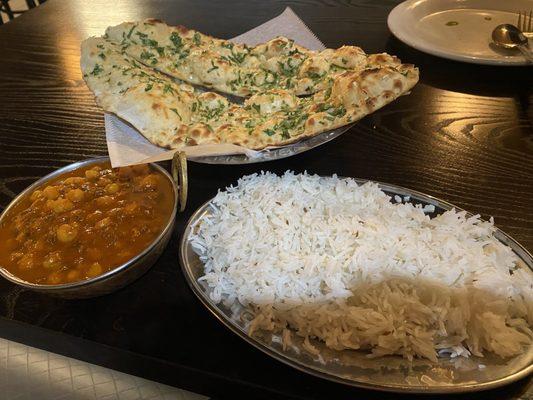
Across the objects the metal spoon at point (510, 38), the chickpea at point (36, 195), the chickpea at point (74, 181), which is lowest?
the chickpea at point (36, 195)

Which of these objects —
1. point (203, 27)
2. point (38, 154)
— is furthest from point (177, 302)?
point (203, 27)

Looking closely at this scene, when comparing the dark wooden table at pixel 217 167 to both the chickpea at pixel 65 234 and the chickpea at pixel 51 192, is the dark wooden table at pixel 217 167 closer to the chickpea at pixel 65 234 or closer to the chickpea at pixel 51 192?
the chickpea at pixel 65 234

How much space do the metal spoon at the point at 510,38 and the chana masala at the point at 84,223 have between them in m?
1.69

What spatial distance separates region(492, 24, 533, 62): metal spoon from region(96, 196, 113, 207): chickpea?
5.99 feet

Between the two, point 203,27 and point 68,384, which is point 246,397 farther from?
point 203,27

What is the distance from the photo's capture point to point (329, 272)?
1.11 m

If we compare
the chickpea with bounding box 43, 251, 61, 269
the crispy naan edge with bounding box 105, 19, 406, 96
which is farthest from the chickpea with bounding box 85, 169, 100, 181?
the crispy naan edge with bounding box 105, 19, 406, 96

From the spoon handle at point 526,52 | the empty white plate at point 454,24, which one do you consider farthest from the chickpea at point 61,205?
the spoon handle at point 526,52

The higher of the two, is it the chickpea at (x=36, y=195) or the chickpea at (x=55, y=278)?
the chickpea at (x=36, y=195)

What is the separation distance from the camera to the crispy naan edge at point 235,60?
1.85 m

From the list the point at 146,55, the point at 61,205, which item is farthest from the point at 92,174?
the point at 146,55

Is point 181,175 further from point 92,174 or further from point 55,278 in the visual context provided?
point 55,278

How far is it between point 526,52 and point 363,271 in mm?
1456

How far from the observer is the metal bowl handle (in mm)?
1300
